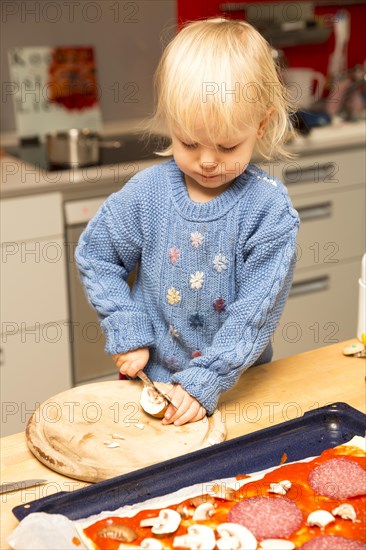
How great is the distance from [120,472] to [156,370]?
372 millimetres

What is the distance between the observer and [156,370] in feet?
4.49

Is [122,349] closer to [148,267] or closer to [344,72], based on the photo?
[148,267]

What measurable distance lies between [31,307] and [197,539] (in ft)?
5.03

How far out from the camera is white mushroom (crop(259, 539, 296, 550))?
0.87 m

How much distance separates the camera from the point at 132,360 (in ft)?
4.09

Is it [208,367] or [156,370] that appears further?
[156,370]

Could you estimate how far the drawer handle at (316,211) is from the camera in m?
2.75

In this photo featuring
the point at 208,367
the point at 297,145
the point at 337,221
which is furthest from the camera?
the point at 337,221

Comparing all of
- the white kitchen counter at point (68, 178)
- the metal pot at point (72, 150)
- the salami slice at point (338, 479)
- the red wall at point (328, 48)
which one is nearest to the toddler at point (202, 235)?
the salami slice at point (338, 479)

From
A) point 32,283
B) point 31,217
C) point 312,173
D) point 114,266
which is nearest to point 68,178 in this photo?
point 31,217

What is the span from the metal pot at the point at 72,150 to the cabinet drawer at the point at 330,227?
73cm

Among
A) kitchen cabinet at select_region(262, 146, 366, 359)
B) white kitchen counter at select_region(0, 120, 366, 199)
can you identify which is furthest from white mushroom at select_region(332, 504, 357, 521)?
kitchen cabinet at select_region(262, 146, 366, 359)

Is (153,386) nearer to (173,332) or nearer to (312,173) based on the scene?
(173,332)

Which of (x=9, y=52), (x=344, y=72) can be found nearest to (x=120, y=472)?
(x=9, y=52)
